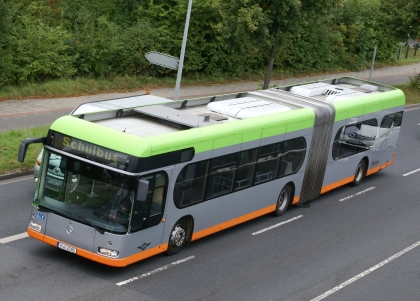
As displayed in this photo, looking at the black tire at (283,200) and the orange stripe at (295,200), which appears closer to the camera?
the black tire at (283,200)

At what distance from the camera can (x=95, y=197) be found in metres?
11.9

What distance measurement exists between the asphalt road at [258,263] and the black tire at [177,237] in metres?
0.15

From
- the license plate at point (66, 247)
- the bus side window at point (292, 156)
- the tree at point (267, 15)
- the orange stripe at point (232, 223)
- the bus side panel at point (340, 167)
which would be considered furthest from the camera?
the tree at point (267, 15)

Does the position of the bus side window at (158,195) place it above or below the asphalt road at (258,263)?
above

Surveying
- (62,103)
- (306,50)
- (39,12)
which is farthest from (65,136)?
(306,50)

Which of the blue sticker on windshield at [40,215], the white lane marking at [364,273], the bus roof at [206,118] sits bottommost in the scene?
the white lane marking at [364,273]

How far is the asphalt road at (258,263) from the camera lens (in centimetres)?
1179

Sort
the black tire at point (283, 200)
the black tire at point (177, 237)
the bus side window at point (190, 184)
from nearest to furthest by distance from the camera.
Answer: the bus side window at point (190, 184) < the black tire at point (177, 237) < the black tire at point (283, 200)

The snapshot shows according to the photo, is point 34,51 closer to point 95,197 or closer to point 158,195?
point 158,195

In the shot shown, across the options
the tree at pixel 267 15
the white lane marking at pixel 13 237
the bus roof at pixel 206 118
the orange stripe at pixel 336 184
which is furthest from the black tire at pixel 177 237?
the tree at pixel 267 15

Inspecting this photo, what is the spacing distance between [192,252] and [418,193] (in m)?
8.60

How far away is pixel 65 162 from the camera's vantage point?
1212 centimetres

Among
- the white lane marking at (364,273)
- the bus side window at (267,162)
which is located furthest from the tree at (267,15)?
the white lane marking at (364,273)

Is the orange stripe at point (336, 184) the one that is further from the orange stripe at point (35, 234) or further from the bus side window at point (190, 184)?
the orange stripe at point (35, 234)
